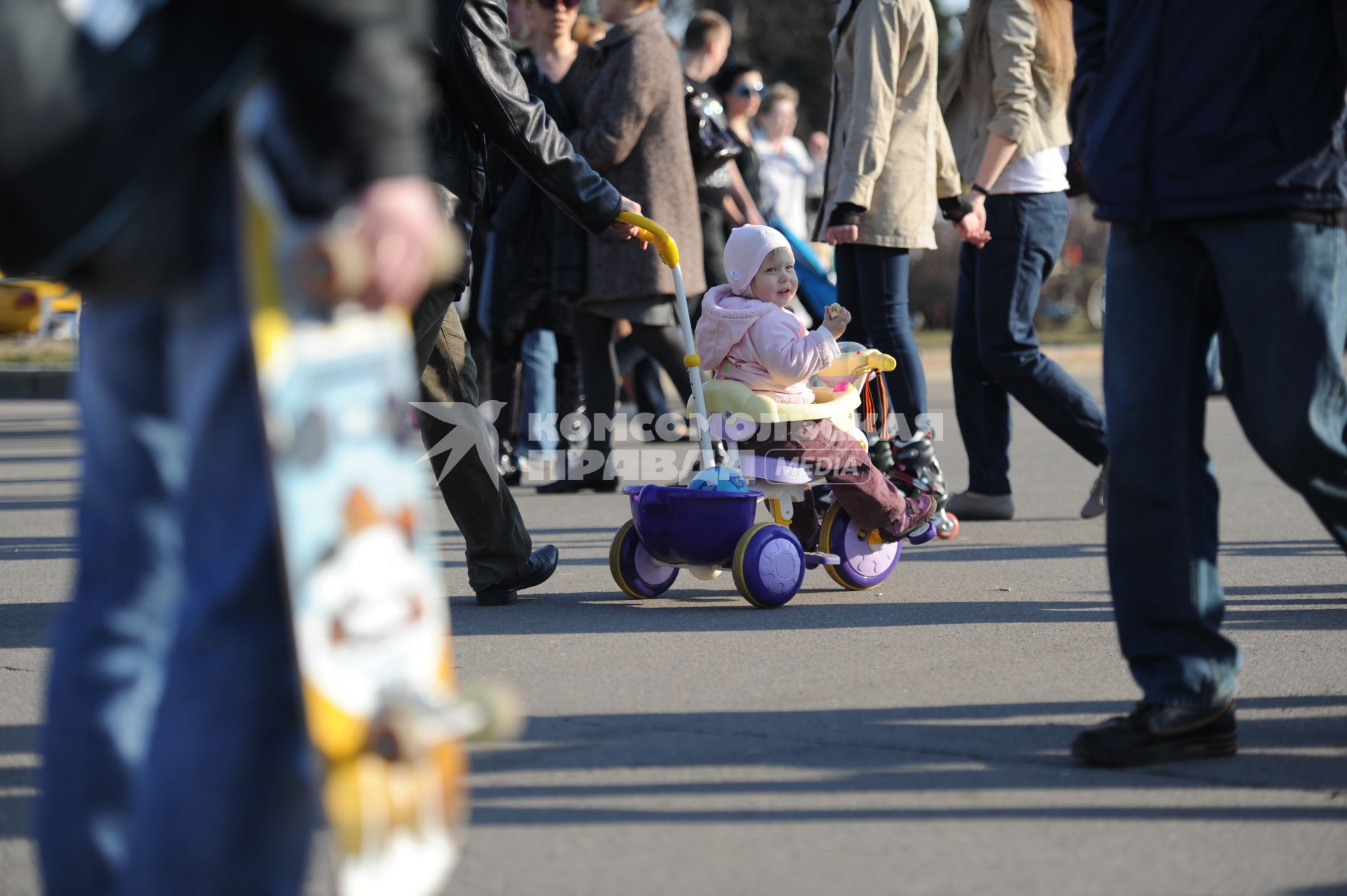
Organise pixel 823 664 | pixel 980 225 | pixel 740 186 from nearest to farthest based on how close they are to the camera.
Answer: pixel 823 664, pixel 980 225, pixel 740 186

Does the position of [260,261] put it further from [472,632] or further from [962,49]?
[962,49]

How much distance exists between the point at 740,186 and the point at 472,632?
516 cm

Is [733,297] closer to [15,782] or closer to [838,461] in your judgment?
[838,461]

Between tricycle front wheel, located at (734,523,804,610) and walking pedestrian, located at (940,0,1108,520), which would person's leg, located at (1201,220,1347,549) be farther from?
walking pedestrian, located at (940,0,1108,520)

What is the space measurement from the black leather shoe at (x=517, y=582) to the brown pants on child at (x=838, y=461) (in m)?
0.74

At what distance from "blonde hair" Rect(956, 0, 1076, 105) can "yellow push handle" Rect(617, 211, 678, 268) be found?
2298 mm

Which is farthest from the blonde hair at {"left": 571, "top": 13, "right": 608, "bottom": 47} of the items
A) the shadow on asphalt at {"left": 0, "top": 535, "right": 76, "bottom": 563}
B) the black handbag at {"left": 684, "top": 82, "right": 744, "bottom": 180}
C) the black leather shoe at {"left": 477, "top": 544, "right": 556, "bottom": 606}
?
the black leather shoe at {"left": 477, "top": 544, "right": 556, "bottom": 606}

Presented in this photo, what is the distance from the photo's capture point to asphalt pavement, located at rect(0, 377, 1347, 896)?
113 inches

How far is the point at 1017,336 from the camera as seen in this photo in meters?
6.80

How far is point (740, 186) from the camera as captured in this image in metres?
9.50

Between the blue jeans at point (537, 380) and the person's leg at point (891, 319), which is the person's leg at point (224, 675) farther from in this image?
the blue jeans at point (537, 380)

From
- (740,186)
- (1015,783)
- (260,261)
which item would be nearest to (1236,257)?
(1015,783)

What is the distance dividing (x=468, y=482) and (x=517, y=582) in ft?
1.31

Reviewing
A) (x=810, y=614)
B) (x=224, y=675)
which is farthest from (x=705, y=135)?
(x=224, y=675)
